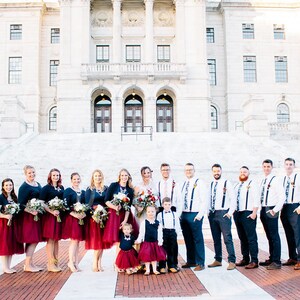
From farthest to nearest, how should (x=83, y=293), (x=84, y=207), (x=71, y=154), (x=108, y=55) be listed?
(x=108, y=55) → (x=71, y=154) → (x=84, y=207) → (x=83, y=293)

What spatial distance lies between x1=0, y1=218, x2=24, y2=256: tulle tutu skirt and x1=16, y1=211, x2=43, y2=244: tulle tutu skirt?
10 centimetres

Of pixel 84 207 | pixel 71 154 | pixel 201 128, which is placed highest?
pixel 201 128

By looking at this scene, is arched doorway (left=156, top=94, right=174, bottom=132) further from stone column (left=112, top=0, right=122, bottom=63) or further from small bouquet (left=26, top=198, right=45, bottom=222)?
small bouquet (left=26, top=198, right=45, bottom=222)

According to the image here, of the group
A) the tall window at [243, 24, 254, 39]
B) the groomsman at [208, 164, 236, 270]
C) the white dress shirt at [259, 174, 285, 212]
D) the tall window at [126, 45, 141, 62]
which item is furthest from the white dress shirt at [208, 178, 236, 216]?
the tall window at [243, 24, 254, 39]

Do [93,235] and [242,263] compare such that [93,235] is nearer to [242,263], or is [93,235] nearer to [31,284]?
[31,284]

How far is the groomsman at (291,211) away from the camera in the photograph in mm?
9320

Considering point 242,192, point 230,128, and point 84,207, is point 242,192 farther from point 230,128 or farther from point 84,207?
point 230,128

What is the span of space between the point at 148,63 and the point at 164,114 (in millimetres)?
4985

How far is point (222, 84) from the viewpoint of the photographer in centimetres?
4481

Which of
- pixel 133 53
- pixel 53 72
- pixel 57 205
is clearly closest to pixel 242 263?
pixel 57 205

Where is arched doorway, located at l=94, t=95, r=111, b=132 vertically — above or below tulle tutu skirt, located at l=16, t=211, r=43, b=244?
above

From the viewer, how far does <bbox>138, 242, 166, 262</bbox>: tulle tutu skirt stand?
8.70 metres

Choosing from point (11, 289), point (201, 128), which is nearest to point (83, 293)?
point (11, 289)

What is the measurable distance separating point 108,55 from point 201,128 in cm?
1094
